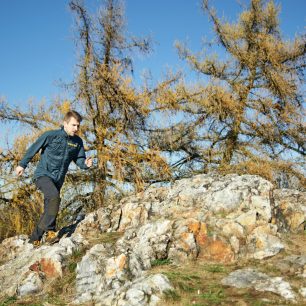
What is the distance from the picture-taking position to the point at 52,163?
595cm

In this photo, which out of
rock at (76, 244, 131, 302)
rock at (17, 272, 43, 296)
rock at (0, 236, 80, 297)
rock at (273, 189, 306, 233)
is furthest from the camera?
rock at (273, 189, 306, 233)

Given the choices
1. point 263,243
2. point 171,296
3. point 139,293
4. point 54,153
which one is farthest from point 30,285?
point 263,243

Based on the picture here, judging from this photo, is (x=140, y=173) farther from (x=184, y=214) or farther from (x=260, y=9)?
(x=260, y=9)

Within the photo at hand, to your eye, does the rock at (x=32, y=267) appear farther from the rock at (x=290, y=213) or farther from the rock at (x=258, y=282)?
the rock at (x=290, y=213)

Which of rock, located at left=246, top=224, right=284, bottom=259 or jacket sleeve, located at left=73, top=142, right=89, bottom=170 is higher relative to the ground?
jacket sleeve, located at left=73, top=142, right=89, bottom=170

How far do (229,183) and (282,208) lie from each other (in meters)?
0.81

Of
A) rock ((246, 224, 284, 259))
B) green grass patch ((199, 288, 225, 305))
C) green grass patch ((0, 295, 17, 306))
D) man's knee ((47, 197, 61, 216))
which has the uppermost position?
man's knee ((47, 197, 61, 216))

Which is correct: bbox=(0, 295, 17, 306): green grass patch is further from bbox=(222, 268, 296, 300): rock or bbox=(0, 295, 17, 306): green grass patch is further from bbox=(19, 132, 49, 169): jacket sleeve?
bbox=(222, 268, 296, 300): rock

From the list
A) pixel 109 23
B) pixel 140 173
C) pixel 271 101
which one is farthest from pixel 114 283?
pixel 271 101

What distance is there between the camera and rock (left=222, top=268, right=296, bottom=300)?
3660mm

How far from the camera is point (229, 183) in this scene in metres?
5.92

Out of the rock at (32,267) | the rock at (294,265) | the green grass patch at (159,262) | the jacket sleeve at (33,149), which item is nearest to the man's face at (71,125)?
the jacket sleeve at (33,149)

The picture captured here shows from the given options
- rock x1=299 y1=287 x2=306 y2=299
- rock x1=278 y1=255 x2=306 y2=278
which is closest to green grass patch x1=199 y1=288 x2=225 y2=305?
rock x1=299 y1=287 x2=306 y2=299

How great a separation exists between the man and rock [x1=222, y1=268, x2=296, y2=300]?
9.24 ft
